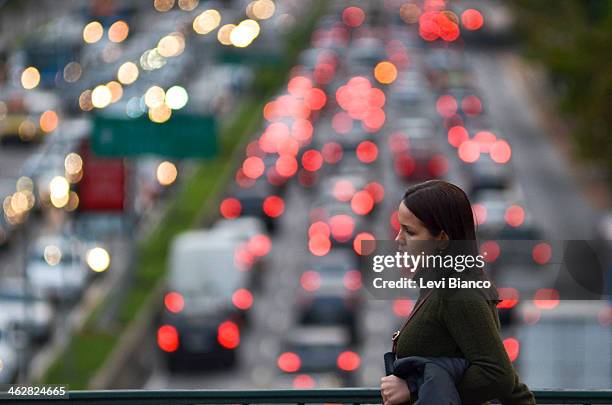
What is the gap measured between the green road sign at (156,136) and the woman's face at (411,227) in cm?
3392

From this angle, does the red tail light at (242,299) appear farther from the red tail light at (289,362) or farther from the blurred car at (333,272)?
the red tail light at (289,362)

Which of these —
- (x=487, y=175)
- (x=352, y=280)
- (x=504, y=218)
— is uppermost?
(x=352, y=280)

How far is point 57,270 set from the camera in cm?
4281

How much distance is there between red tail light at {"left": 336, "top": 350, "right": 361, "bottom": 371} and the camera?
92.9 ft

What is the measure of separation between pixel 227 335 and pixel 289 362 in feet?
21.2

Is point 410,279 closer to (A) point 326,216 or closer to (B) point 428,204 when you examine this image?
(B) point 428,204

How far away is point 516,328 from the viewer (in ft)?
85.7

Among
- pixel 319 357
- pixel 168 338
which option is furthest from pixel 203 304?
pixel 319 357

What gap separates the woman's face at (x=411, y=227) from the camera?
20.4 ft

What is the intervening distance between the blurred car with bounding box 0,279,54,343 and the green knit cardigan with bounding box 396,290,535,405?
96.9 ft

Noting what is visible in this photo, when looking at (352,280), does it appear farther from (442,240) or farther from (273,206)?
(442,240)

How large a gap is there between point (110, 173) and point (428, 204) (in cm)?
3261

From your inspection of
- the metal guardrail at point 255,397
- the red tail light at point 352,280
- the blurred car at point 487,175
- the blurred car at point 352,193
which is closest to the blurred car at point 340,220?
the blurred car at point 352,193

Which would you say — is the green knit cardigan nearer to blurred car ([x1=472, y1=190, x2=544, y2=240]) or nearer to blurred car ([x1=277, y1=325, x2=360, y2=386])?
blurred car ([x1=277, y1=325, x2=360, y2=386])
